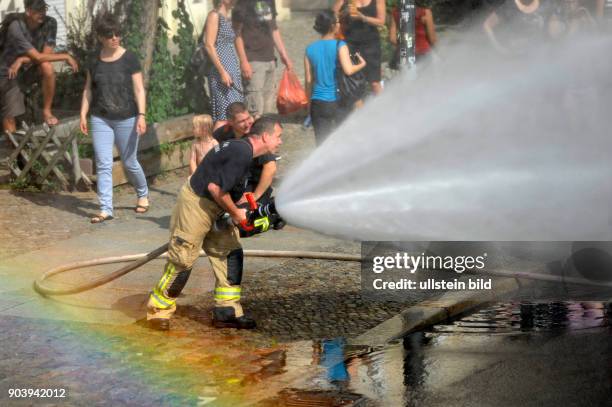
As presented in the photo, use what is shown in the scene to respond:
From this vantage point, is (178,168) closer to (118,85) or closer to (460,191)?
(118,85)

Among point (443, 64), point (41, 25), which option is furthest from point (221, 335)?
point (41, 25)

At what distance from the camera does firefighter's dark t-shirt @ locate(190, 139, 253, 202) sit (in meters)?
7.79

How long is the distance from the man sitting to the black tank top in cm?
Result: 336

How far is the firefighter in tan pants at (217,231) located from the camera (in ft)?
25.7

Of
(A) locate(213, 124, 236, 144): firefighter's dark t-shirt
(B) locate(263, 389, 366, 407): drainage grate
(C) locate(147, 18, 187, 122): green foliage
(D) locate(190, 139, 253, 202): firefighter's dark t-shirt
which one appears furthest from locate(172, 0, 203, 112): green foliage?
(B) locate(263, 389, 366, 407): drainage grate

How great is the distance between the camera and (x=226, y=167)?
782 centimetres

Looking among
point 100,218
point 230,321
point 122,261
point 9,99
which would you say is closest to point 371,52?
point 100,218

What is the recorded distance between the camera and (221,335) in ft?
25.8

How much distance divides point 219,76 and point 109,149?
157 centimetres

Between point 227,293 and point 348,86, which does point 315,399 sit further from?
point 348,86

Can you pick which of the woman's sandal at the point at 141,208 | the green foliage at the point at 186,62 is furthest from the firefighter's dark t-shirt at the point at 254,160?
the green foliage at the point at 186,62

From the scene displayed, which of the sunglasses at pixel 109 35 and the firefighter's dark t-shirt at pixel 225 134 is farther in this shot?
the sunglasses at pixel 109 35

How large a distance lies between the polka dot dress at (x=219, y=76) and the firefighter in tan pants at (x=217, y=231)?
428cm

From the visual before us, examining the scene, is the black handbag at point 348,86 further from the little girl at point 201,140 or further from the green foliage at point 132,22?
the green foliage at point 132,22
